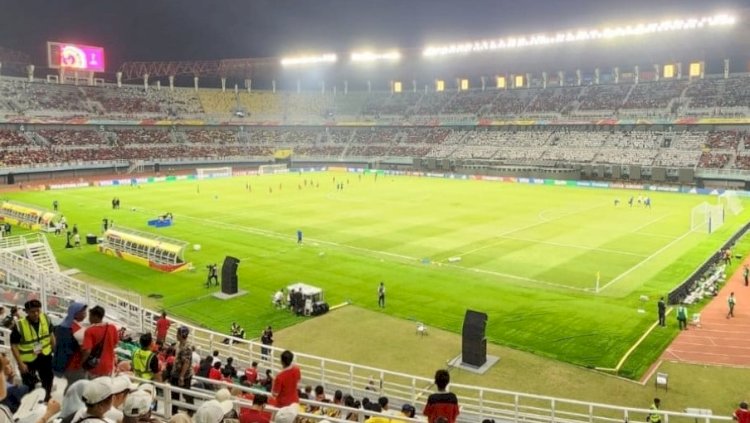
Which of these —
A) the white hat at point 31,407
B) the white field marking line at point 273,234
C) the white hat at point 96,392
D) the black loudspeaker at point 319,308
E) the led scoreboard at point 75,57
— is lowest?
the black loudspeaker at point 319,308

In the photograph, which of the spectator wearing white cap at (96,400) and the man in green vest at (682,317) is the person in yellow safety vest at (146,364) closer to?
the spectator wearing white cap at (96,400)

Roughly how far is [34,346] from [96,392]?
18.2 ft

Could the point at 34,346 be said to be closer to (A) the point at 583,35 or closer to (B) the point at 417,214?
(B) the point at 417,214

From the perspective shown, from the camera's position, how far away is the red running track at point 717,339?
23062 millimetres

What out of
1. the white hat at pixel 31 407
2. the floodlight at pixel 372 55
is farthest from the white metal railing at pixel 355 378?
the floodlight at pixel 372 55

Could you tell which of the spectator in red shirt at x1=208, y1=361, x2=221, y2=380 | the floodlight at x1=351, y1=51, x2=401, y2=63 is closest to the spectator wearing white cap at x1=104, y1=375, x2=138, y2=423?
the spectator in red shirt at x1=208, y1=361, x2=221, y2=380

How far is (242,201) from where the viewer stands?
68.4 m

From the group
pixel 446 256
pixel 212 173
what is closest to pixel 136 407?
pixel 446 256

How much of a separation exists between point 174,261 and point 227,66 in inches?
3569

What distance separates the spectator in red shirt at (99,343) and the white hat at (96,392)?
427cm

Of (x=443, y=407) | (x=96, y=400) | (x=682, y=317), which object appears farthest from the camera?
(x=682, y=317)

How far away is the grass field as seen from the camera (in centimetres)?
2769

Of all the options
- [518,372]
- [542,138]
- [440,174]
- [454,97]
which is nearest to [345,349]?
[518,372]

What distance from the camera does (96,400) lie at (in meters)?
5.31
